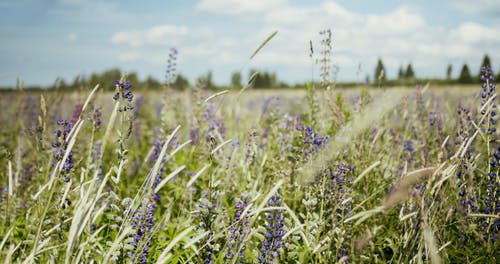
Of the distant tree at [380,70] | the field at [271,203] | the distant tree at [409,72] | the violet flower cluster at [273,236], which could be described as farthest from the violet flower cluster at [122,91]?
the distant tree at [409,72]

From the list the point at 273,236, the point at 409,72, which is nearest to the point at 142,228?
the point at 273,236

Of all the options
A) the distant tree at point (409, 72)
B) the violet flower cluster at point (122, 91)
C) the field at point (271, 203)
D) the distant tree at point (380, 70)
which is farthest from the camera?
the distant tree at point (409, 72)

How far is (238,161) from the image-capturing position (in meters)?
3.38

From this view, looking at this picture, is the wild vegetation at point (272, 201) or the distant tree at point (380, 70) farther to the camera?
the distant tree at point (380, 70)

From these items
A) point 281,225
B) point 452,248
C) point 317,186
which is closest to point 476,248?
point 452,248

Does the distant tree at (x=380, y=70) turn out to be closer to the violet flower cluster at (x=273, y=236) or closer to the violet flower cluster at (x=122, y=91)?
the violet flower cluster at (x=273, y=236)

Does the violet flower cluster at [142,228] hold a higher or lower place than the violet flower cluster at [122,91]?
lower

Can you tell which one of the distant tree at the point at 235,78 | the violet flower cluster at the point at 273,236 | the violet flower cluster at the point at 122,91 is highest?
the distant tree at the point at 235,78

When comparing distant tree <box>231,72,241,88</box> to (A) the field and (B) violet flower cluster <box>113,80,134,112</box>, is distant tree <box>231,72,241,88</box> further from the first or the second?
(B) violet flower cluster <box>113,80,134,112</box>

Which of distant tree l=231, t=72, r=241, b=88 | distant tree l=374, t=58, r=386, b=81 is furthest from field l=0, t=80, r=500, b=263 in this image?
distant tree l=374, t=58, r=386, b=81

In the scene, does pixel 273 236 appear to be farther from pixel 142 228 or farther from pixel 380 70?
pixel 380 70

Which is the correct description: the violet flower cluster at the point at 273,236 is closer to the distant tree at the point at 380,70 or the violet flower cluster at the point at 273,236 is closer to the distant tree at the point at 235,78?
the distant tree at the point at 235,78

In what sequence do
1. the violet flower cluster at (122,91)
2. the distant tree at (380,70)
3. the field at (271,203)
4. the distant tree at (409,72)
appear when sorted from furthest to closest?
the distant tree at (409,72) → the distant tree at (380,70) → the violet flower cluster at (122,91) → the field at (271,203)

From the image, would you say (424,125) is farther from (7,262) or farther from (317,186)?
(7,262)
